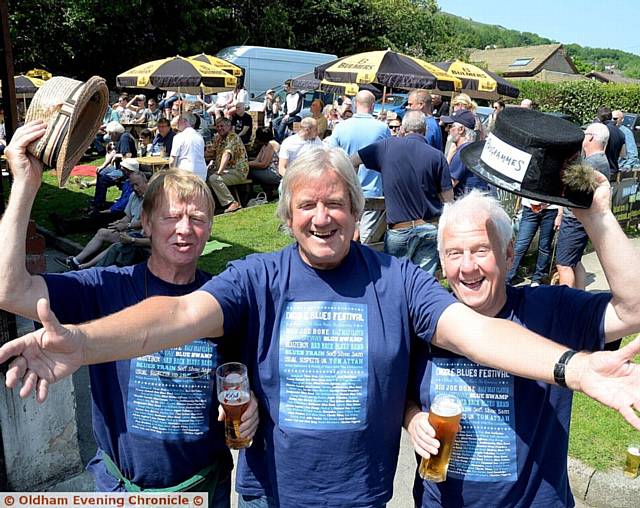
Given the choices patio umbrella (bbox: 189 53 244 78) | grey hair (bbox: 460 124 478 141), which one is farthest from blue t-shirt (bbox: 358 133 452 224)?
patio umbrella (bbox: 189 53 244 78)

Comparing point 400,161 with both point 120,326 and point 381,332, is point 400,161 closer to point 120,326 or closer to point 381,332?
point 381,332

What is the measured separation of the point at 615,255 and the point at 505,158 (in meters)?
0.44

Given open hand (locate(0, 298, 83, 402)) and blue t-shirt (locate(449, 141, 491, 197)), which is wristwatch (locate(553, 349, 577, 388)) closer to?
open hand (locate(0, 298, 83, 402))

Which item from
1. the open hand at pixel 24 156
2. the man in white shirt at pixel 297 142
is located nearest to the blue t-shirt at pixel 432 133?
the man in white shirt at pixel 297 142

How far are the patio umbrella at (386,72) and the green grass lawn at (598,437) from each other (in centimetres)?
857

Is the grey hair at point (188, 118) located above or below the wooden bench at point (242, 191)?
above

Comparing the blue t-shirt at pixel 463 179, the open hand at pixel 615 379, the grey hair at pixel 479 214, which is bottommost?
the blue t-shirt at pixel 463 179

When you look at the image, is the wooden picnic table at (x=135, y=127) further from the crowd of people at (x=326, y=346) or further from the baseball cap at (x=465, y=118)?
the crowd of people at (x=326, y=346)

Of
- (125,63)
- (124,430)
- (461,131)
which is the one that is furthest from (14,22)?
(124,430)

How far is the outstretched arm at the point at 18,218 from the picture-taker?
5.90ft

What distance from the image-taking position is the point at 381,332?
196cm

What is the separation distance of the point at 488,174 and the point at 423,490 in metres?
1.12

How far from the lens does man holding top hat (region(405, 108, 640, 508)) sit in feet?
6.42

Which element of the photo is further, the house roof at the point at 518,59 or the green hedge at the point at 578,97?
the house roof at the point at 518,59
